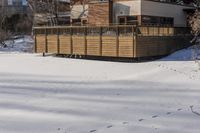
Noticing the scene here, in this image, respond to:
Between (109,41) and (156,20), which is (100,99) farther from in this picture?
(156,20)

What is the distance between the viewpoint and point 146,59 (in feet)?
77.8

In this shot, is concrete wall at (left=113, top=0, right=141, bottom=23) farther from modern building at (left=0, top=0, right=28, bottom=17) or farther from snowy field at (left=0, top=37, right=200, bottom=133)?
modern building at (left=0, top=0, right=28, bottom=17)

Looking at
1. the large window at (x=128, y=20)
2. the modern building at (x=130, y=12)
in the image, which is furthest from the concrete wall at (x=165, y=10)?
the large window at (x=128, y=20)

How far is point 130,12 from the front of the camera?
31.7 metres

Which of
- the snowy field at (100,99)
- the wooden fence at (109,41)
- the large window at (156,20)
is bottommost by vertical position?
the snowy field at (100,99)

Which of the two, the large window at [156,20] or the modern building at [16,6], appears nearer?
the large window at [156,20]

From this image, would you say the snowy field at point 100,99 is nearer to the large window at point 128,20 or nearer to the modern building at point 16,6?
the large window at point 128,20

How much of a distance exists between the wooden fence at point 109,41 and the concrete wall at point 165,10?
4.66m

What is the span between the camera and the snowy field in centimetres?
827

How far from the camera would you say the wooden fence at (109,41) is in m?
22.3

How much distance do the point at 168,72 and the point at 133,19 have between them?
48.4 ft

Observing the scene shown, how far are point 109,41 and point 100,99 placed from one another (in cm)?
1192

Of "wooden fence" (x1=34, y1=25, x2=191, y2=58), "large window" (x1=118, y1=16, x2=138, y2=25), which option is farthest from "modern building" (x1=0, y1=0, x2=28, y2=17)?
"wooden fence" (x1=34, y1=25, x2=191, y2=58)

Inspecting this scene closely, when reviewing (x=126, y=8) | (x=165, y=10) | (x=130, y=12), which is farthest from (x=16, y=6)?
(x=130, y=12)
